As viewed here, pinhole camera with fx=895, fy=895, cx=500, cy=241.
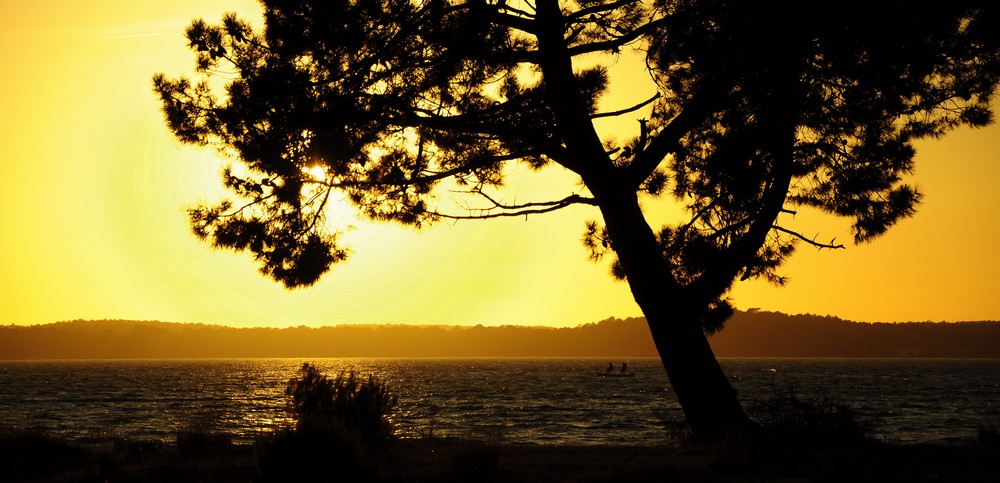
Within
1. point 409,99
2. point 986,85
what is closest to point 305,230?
point 409,99

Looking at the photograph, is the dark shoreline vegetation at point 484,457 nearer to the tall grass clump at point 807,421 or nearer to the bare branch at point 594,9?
the tall grass clump at point 807,421

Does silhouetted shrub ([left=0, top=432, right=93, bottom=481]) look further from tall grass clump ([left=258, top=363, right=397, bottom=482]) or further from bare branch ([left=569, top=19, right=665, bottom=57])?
bare branch ([left=569, top=19, right=665, bottom=57])

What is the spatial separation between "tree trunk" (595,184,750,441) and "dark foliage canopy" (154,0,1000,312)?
0.22 meters

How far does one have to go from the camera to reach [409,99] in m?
10.5

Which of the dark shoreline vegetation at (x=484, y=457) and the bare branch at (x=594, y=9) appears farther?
the bare branch at (x=594, y=9)

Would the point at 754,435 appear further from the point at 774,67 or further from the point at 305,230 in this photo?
the point at 305,230

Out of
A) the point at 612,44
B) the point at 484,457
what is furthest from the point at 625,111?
the point at 484,457

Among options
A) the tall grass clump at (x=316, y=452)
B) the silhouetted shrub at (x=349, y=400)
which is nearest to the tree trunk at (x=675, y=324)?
the tall grass clump at (x=316, y=452)

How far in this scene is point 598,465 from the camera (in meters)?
8.79

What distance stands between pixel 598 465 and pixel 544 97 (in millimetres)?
4561

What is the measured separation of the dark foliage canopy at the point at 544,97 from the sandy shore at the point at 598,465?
2284 mm

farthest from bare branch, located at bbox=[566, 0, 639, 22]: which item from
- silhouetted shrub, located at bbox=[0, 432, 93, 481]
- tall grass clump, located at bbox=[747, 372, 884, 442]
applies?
silhouetted shrub, located at bbox=[0, 432, 93, 481]

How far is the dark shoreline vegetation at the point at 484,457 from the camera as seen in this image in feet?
26.1

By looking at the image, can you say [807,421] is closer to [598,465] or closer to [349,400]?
[598,465]
